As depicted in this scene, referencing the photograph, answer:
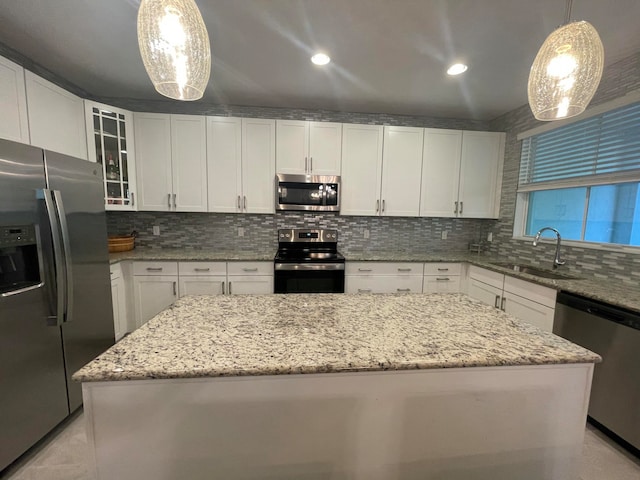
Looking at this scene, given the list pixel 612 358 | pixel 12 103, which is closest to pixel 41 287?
pixel 12 103

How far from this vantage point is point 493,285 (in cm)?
262

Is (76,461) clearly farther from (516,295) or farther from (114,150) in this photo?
(516,295)

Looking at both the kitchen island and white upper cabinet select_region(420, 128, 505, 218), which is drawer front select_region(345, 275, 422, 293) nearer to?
white upper cabinet select_region(420, 128, 505, 218)

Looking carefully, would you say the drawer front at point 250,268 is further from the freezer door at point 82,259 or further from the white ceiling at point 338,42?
the white ceiling at point 338,42

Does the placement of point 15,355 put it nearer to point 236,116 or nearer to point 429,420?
point 429,420

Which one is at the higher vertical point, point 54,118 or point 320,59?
point 320,59

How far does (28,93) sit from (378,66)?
2650mm

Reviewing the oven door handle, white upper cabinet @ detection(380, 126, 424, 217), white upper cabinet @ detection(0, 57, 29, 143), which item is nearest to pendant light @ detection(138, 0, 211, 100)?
white upper cabinet @ detection(0, 57, 29, 143)

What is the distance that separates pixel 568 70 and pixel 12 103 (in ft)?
10.5

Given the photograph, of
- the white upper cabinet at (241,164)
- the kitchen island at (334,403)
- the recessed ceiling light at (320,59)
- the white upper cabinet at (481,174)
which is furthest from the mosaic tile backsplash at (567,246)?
the white upper cabinet at (241,164)

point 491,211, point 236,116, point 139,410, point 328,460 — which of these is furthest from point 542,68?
point 236,116

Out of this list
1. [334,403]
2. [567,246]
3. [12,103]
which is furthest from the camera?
[567,246]

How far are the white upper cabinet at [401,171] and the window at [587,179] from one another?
1120mm

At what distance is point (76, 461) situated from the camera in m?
1.52
